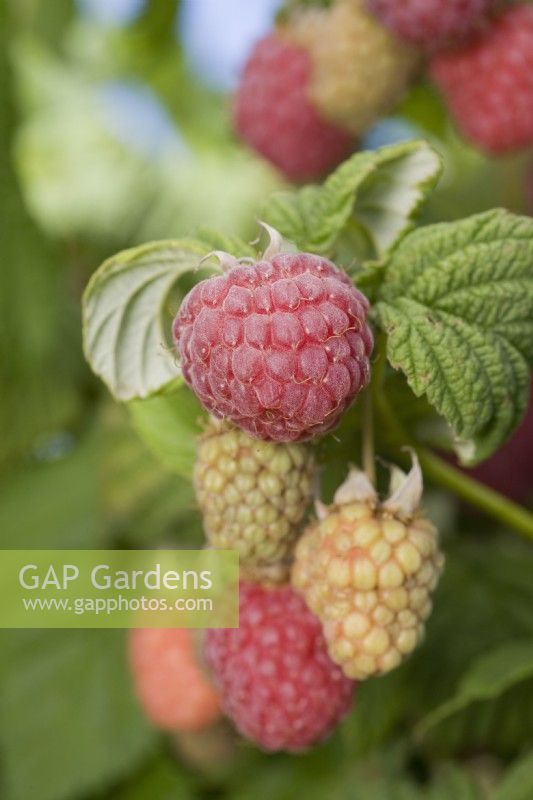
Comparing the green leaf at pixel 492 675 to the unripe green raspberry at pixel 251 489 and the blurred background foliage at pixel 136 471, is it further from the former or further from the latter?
the unripe green raspberry at pixel 251 489

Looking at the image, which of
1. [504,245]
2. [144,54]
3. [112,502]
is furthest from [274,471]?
[144,54]

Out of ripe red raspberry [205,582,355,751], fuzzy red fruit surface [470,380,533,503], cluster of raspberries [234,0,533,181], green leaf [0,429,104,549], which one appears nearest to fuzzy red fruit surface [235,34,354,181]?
Answer: cluster of raspberries [234,0,533,181]

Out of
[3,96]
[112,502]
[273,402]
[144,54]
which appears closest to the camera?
[273,402]

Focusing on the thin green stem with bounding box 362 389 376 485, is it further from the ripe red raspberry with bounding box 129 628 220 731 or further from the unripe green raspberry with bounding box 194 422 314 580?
the ripe red raspberry with bounding box 129 628 220 731

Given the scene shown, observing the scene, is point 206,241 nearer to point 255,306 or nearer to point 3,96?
point 255,306

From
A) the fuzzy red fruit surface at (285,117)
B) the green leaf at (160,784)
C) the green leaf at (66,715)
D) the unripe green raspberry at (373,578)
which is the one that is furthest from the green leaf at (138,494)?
the unripe green raspberry at (373,578)

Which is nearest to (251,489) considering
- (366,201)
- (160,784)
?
(366,201)
